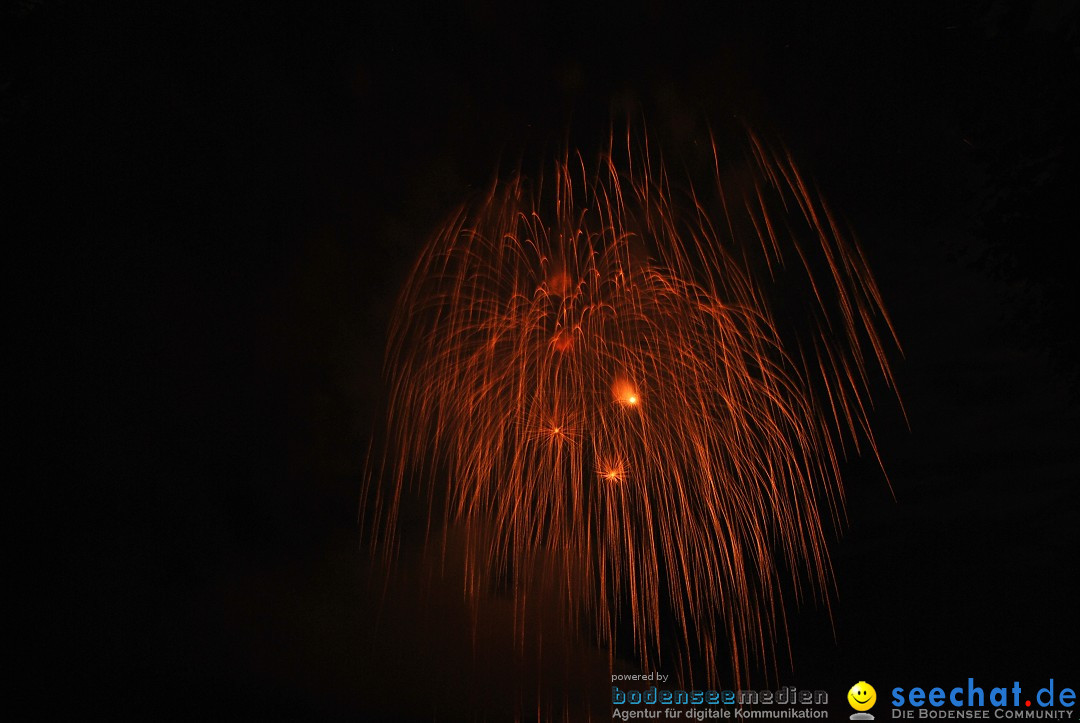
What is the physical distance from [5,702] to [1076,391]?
71.9 feet

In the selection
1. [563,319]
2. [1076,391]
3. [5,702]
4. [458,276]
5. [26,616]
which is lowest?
[5,702]

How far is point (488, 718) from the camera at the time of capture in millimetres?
42219

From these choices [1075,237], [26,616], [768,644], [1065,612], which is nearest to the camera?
[1075,237]

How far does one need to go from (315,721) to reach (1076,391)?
1433 inches

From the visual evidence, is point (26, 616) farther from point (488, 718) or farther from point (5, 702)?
point (488, 718)

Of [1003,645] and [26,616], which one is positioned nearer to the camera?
[26,616]

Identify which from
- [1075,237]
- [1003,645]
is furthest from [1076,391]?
[1003,645]

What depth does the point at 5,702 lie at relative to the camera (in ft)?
49.3

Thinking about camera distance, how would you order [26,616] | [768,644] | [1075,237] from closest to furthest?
[1075,237]
[26,616]
[768,644]

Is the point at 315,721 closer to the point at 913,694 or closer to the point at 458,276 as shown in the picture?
the point at 913,694

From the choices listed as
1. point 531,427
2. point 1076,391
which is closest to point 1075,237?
point 1076,391

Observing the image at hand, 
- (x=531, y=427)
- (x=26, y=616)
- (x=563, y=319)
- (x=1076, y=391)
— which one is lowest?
(x=26, y=616)

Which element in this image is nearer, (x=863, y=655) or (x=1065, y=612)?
(x=1065, y=612)

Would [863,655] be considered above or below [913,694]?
above
